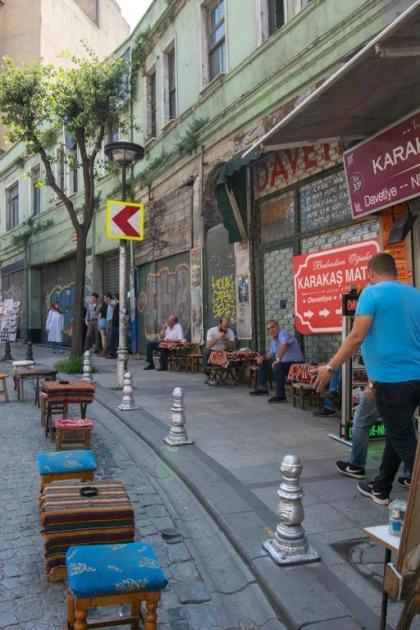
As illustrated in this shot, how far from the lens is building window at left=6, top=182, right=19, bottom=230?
95.1ft

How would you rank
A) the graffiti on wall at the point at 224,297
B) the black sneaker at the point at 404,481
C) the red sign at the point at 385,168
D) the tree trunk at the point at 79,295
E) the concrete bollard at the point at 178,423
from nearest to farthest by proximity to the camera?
1. the black sneaker at the point at 404,481
2. the concrete bollard at the point at 178,423
3. the red sign at the point at 385,168
4. the graffiti on wall at the point at 224,297
5. the tree trunk at the point at 79,295

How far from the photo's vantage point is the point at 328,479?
482 cm

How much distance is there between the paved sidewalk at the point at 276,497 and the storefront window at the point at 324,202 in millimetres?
3099

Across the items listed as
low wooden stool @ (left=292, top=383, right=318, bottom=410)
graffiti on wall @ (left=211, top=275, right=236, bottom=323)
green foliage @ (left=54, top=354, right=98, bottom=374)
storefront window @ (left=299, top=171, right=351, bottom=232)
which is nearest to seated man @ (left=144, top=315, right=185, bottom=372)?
graffiti on wall @ (left=211, top=275, right=236, bottom=323)

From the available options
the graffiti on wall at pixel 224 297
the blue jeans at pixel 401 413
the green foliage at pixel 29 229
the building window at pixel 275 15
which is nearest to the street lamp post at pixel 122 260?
the graffiti on wall at pixel 224 297

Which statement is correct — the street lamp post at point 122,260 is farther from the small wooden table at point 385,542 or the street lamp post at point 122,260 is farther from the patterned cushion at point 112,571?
the small wooden table at point 385,542

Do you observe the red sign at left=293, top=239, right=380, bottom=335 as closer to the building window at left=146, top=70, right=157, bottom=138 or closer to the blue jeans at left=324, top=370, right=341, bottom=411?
the blue jeans at left=324, top=370, right=341, bottom=411

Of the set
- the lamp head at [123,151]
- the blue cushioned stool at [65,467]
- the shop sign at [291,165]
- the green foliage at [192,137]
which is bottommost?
the blue cushioned stool at [65,467]

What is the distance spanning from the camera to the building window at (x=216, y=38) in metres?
12.6

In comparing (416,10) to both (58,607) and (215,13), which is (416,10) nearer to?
(58,607)

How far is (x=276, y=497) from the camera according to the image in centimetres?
439

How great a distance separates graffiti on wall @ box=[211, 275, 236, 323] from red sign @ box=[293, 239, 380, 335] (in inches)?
93.4

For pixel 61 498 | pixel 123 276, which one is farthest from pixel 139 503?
pixel 123 276

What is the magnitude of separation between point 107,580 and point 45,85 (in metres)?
14.1
